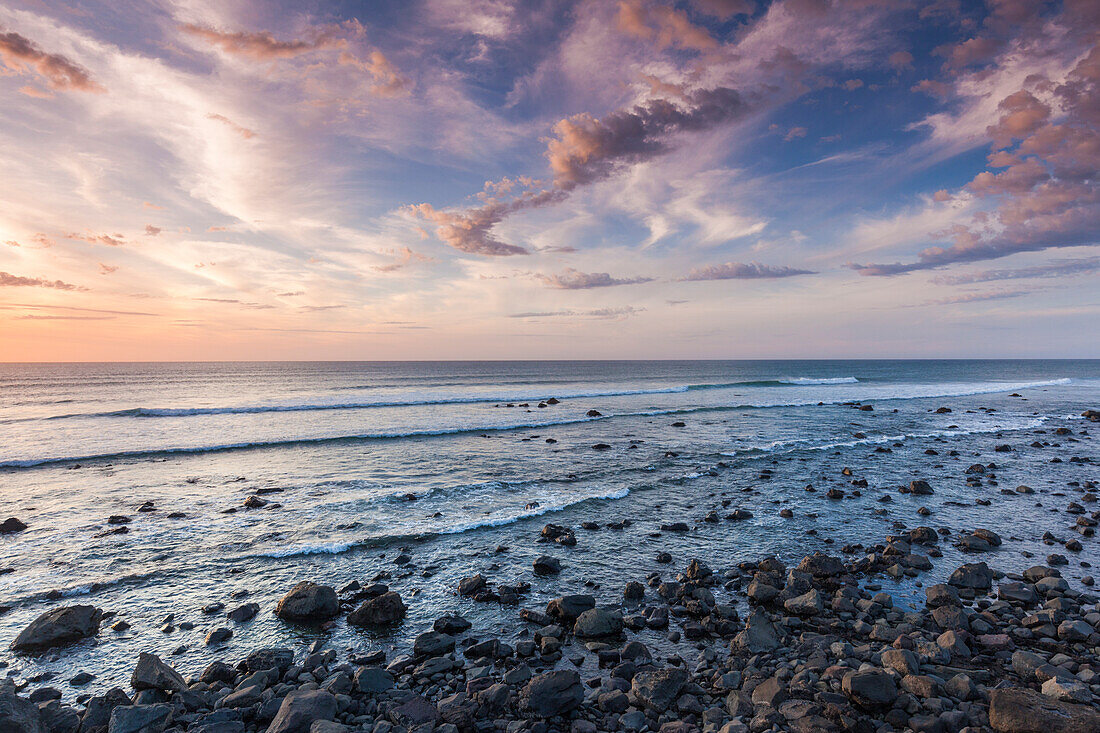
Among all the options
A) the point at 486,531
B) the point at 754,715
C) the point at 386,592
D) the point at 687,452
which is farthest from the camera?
the point at 687,452

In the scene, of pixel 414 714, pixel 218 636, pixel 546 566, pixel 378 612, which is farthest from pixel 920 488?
pixel 218 636

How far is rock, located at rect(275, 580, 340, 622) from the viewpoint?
32.2 ft

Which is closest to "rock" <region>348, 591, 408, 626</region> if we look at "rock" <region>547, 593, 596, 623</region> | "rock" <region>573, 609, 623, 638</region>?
"rock" <region>547, 593, 596, 623</region>

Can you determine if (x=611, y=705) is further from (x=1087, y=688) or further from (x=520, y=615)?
(x=1087, y=688)

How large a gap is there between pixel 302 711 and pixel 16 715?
11.1 ft

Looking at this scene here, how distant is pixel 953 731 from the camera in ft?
20.0

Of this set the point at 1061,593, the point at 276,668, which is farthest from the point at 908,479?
the point at 276,668

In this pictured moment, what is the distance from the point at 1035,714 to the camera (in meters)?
5.87

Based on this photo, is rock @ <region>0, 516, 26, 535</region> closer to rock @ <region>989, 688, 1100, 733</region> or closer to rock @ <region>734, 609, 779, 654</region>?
rock @ <region>734, 609, 779, 654</region>

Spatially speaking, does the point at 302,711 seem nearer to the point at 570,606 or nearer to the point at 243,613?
the point at 243,613

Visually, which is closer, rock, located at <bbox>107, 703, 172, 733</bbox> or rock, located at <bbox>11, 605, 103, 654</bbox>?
rock, located at <bbox>107, 703, 172, 733</bbox>

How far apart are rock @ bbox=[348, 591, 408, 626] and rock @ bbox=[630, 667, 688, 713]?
4930mm

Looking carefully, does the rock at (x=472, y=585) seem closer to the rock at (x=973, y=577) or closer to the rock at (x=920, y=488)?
the rock at (x=973, y=577)

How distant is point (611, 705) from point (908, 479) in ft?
62.9
